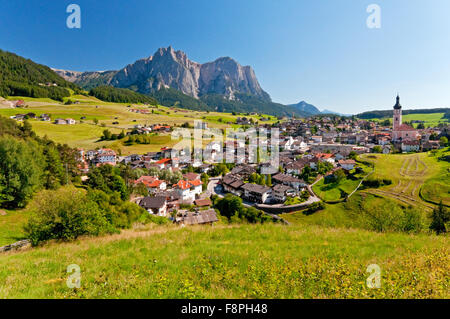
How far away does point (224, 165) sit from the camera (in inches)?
3118

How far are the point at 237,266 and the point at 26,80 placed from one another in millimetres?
209839

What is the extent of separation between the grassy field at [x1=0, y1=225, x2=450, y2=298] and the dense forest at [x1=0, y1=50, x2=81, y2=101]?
572 feet

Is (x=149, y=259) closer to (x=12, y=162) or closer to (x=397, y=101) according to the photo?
(x=12, y=162)

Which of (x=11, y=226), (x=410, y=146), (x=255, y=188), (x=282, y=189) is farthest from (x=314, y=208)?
(x=410, y=146)

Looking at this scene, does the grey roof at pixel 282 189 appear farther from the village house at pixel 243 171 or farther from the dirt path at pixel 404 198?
the dirt path at pixel 404 198

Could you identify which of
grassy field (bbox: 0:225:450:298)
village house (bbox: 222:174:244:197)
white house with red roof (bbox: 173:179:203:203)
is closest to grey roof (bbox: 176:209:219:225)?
white house with red roof (bbox: 173:179:203:203)

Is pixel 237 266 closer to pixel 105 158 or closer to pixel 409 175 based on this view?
pixel 409 175

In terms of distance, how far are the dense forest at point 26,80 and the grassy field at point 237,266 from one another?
17428 cm

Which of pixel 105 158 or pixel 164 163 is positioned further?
pixel 164 163

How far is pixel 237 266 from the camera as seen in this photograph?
7305 mm

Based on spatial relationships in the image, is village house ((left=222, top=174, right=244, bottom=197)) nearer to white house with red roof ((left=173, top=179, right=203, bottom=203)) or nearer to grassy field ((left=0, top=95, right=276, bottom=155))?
white house with red roof ((left=173, top=179, right=203, bottom=203))
